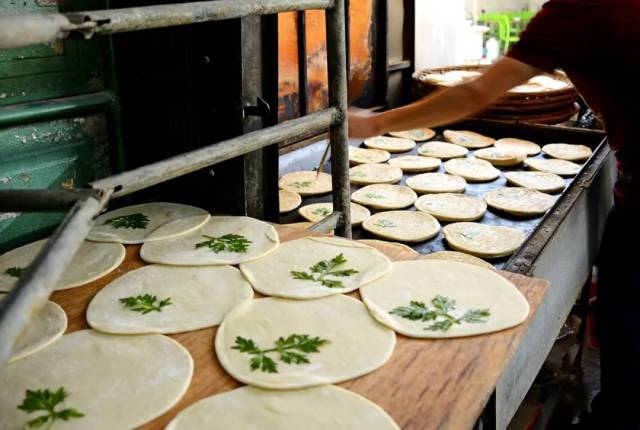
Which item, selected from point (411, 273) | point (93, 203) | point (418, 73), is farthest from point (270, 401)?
point (418, 73)

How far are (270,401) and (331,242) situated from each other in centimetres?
71

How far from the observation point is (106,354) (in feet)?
3.88

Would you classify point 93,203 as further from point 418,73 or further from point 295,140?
point 418,73

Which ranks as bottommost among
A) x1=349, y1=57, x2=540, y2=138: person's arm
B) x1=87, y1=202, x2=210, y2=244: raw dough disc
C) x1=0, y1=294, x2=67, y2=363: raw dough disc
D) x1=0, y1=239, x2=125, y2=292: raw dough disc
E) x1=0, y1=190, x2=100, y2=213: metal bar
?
x1=0, y1=294, x2=67, y2=363: raw dough disc

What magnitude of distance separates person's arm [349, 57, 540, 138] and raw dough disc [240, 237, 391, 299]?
52 cm

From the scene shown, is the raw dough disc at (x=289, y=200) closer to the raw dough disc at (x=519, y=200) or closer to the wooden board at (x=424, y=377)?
the raw dough disc at (x=519, y=200)

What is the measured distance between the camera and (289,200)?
2.91 meters

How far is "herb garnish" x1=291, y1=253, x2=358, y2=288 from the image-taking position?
→ 146 cm

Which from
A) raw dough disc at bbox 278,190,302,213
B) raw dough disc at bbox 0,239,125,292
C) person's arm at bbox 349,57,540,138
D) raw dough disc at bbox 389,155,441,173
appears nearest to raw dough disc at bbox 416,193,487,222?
raw dough disc at bbox 389,155,441,173

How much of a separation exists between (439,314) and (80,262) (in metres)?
0.94

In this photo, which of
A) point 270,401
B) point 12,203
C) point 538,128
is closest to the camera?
point 270,401

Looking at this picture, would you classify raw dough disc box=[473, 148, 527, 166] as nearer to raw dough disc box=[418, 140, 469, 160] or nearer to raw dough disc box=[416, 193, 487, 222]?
raw dough disc box=[418, 140, 469, 160]

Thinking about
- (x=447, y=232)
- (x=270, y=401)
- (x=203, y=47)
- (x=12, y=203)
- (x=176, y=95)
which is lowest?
(x=447, y=232)

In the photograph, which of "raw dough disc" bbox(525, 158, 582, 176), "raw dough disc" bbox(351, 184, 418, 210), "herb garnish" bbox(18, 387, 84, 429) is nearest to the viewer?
"herb garnish" bbox(18, 387, 84, 429)
